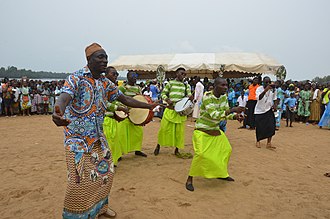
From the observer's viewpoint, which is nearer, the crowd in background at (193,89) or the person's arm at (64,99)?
the person's arm at (64,99)

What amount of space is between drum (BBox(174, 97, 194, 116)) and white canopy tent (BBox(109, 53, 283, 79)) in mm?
8398

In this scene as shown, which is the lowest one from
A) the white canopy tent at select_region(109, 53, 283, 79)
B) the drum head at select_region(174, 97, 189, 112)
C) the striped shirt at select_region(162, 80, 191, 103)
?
the drum head at select_region(174, 97, 189, 112)

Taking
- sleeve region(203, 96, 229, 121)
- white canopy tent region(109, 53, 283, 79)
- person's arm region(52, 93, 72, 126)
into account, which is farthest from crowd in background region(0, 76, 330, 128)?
person's arm region(52, 93, 72, 126)

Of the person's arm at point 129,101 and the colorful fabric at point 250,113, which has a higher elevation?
the person's arm at point 129,101

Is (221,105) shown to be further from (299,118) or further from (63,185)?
(299,118)

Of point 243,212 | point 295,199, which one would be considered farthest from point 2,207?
point 295,199

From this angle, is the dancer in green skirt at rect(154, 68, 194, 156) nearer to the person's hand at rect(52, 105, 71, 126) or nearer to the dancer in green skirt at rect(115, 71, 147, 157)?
the dancer in green skirt at rect(115, 71, 147, 157)

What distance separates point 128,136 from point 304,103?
1013 cm

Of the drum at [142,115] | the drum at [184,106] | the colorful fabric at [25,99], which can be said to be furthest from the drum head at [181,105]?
the colorful fabric at [25,99]

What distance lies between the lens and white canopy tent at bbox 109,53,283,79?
526 inches

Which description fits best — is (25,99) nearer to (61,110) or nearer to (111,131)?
(111,131)

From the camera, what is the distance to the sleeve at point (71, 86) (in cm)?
248

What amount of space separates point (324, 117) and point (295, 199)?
829 cm

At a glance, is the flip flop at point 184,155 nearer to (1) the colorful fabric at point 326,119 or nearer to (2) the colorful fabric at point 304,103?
(1) the colorful fabric at point 326,119
